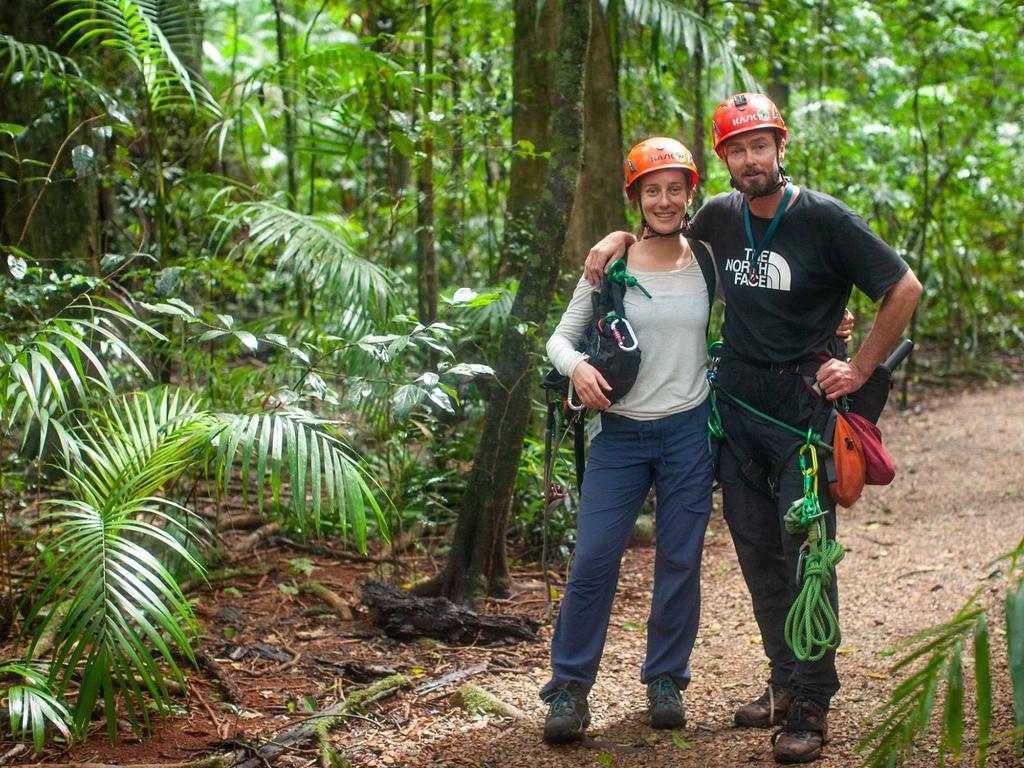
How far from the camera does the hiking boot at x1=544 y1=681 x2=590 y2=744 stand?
3.36 meters

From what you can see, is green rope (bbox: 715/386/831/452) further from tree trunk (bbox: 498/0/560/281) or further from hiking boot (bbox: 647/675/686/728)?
tree trunk (bbox: 498/0/560/281)

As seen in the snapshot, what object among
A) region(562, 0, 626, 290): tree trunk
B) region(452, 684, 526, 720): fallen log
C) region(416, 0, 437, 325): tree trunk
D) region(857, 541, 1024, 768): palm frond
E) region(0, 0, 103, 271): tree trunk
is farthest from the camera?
region(562, 0, 626, 290): tree trunk

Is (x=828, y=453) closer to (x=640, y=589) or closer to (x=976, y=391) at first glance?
(x=640, y=589)

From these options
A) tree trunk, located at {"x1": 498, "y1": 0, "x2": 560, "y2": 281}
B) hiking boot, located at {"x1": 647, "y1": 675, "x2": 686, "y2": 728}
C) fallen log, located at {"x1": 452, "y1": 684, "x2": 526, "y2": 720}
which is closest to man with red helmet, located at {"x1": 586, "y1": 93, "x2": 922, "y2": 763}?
hiking boot, located at {"x1": 647, "y1": 675, "x2": 686, "y2": 728}

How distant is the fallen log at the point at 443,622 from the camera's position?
4395 mm

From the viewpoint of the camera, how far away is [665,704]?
3475 mm

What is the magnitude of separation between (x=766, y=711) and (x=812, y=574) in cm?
67

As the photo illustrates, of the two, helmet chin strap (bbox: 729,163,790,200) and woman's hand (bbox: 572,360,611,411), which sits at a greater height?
helmet chin strap (bbox: 729,163,790,200)

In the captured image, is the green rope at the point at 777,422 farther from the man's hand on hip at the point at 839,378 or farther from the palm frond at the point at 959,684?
the palm frond at the point at 959,684

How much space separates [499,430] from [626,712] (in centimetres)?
135

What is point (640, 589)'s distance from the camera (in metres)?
5.34

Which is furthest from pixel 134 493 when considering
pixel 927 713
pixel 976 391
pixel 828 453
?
pixel 976 391

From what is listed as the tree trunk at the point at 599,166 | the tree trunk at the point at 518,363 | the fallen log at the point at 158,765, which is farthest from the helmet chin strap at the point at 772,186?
the tree trunk at the point at 599,166

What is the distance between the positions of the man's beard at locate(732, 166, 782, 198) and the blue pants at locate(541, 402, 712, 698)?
741 millimetres
